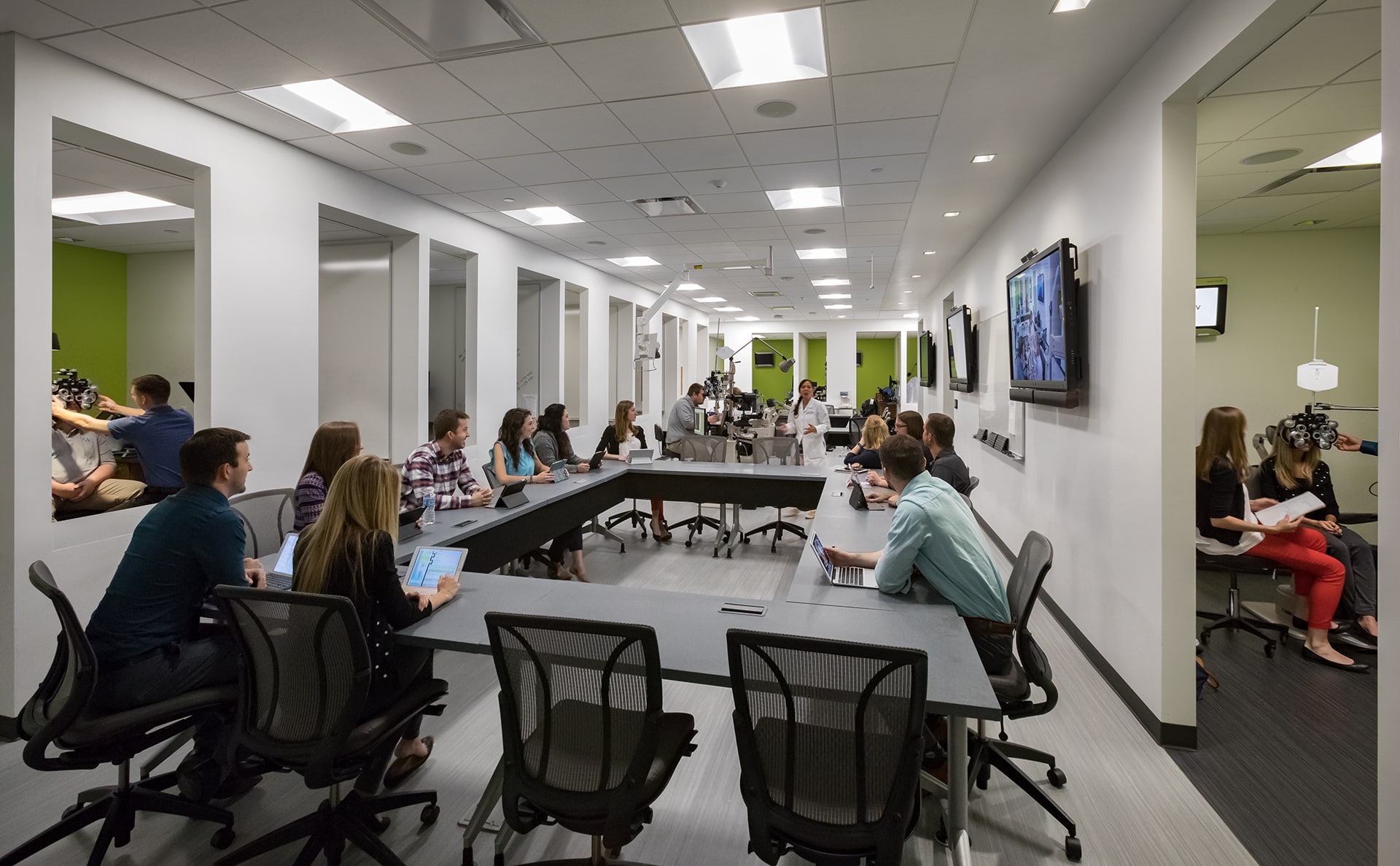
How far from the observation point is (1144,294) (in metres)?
2.98

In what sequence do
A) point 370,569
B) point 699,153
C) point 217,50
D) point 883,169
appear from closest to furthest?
point 370,569 → point 217,50 → point 699,153 → point 883,169

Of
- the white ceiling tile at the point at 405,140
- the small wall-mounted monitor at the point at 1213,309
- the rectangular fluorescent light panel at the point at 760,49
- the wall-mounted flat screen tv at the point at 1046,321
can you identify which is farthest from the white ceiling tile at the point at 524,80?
the small wall-mounted monitor at the point at 1213,309

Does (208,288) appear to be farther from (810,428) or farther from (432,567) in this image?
(810,428)

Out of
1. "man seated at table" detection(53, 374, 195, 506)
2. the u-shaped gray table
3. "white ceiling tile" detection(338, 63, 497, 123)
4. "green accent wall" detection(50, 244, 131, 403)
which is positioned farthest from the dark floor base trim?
"green accent wall" detection(50, 244, 131, 403)

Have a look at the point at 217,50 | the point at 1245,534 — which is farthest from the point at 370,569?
the point at 1245,534

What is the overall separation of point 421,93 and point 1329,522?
18.3 ft

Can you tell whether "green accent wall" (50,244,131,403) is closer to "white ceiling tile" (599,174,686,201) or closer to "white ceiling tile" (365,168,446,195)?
"white ceiling tile" (365,168,446,195)

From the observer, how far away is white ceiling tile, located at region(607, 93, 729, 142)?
3.59 m

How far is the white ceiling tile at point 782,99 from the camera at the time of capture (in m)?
3.40

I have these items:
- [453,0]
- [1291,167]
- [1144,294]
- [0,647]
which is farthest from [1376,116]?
[0,647]

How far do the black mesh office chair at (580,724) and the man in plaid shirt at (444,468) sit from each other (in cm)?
248

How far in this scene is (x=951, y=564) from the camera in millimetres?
2385

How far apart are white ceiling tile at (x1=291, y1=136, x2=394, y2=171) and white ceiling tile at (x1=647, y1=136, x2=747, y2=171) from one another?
6.17ft

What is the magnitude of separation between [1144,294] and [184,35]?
4302 millimetres
